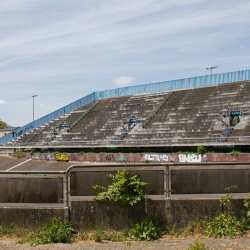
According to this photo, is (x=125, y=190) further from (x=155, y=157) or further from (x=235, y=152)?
(x=155, y=157)

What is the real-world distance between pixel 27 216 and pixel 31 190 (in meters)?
0.69

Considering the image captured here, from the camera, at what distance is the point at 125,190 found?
6.88 metres

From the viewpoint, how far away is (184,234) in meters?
6.61

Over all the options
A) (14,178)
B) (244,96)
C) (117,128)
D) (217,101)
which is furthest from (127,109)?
(14,178)

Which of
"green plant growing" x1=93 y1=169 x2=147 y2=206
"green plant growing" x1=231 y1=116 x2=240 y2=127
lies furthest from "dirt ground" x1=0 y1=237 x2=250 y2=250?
"green plant growing" x1=231 y1=116 x2=240 y2=127

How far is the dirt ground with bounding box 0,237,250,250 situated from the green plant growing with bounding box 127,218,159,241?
0.56ft

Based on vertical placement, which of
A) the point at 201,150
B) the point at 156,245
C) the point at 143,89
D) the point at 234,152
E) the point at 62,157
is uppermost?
the point at 143,89

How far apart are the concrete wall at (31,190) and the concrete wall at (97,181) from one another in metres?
0.44

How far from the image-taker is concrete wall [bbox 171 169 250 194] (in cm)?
704

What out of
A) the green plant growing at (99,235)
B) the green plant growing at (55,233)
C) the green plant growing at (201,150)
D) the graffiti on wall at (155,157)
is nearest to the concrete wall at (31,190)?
the green plant growing at (55,233)

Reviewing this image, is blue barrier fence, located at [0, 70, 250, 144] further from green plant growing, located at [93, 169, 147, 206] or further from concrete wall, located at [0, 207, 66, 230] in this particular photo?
concrete wall, located at [0, 207, 66, 230]

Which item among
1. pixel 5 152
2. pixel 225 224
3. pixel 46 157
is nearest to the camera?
pixel 225 224

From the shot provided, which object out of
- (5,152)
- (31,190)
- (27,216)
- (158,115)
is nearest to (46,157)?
(5,152)

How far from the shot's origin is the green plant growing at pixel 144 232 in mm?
6429
